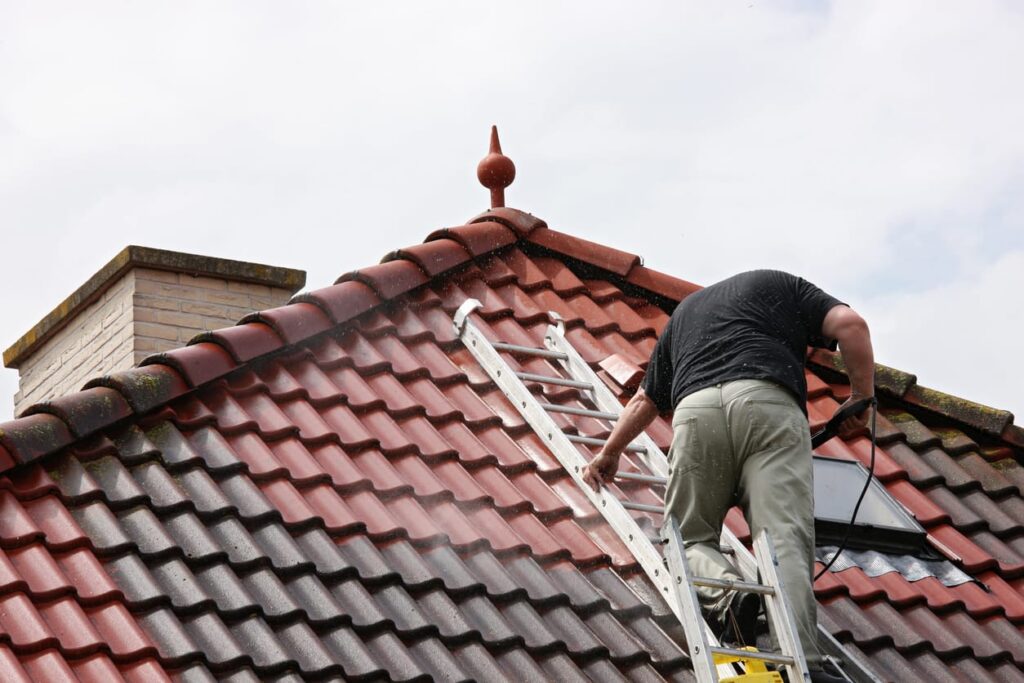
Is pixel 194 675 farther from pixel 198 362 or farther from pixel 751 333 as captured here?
pixel 751 333

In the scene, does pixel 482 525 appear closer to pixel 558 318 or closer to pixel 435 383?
pixel 435 383

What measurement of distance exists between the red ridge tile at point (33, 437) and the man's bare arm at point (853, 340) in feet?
9.53

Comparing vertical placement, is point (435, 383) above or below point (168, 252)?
below

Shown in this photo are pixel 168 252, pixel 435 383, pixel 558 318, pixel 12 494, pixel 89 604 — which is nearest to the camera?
pixel 89 604

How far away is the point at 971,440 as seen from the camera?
777 cm

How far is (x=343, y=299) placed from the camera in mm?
7113

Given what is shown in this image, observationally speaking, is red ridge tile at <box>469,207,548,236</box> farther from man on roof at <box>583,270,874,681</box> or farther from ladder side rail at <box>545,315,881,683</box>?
man on roof at <box>583,270,874,681</box>

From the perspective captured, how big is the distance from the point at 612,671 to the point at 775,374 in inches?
46.5

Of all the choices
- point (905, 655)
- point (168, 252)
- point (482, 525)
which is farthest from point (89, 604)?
point (168, 252)

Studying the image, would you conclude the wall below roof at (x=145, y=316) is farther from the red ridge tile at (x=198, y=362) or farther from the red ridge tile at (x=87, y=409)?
the red ridge tile at (x=87, y=409)

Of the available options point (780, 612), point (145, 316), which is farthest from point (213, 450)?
point (145, 316)

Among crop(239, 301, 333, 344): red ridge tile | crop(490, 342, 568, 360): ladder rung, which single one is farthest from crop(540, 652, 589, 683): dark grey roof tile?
crop(239, 301, 333, 344): red ridge tile

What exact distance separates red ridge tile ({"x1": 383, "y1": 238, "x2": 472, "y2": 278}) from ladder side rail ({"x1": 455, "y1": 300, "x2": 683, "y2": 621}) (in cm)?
42

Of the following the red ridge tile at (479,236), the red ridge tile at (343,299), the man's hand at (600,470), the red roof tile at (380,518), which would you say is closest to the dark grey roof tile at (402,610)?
the red roof tile at (380,518)
